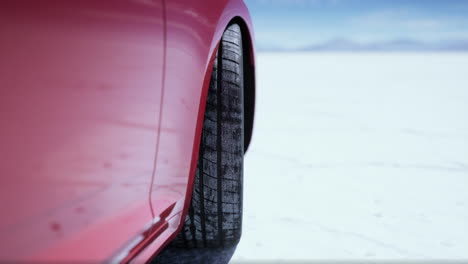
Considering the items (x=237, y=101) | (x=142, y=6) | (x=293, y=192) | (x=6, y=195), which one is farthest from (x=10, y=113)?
(x=293, y=192)

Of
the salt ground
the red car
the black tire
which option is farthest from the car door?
the salt ground

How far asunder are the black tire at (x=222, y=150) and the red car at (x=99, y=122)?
16 cm

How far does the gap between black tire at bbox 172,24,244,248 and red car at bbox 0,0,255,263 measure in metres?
0.16

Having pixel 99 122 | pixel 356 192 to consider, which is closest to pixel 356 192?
pixel 356 192

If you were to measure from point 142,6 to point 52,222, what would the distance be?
1.39ft

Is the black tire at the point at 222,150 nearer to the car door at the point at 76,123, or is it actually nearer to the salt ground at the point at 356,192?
A: the salt ground at the point at 356,192

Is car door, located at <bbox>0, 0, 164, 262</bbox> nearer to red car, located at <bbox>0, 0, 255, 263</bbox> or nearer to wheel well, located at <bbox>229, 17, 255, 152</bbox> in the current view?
red car, located at <bbox>0, 0, 255, 263</bbox>

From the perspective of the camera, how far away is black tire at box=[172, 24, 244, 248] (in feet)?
4.04

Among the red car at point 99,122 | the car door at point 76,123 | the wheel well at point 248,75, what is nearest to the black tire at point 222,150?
the red car at point 99,122

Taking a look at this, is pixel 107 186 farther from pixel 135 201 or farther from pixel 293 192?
pixel 293 192

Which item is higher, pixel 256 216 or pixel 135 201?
pixel 135 201

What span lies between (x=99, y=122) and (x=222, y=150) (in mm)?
624

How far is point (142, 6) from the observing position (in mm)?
732

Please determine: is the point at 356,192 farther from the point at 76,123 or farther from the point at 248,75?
the point at 76,123
